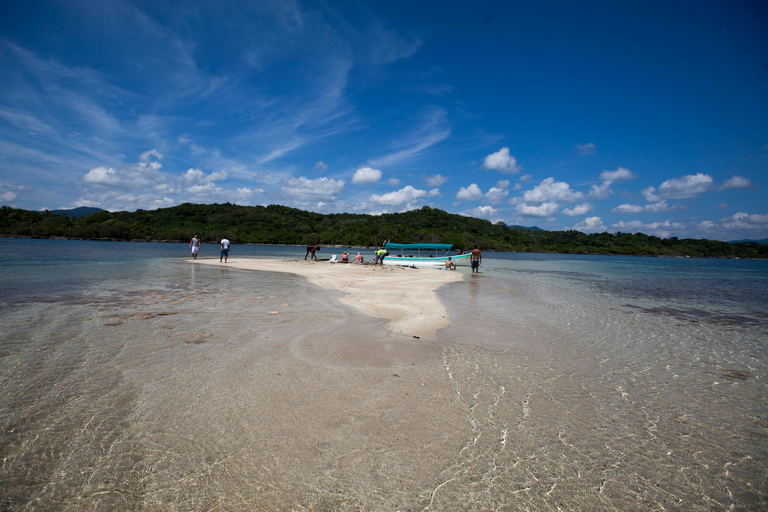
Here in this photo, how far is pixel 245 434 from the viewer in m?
3.57

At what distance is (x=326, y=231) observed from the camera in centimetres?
16462

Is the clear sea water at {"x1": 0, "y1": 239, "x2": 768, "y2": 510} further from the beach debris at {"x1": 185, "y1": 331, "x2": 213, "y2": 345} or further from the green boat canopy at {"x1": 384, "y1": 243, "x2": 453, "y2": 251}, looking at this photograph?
the green boat canopy at {"x1": 384, "y1": 243, "x2": 453, "y2": 251}

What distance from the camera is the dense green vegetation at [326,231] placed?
128500 mm

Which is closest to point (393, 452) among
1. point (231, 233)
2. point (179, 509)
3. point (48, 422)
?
point (179, 509)

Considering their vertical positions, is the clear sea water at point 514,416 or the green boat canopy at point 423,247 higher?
the green boat canopy at point 423,247

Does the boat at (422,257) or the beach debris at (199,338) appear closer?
the beach debris at (199,338)

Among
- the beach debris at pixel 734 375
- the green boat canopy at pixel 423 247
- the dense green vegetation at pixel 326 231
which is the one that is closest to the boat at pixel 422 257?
the green boat canopy at pixel 423 247

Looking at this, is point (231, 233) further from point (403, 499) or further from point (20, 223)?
point (403, 499)

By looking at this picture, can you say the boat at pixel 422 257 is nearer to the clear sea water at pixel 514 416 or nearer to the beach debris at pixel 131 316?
the clear sea water at pixel 514 416

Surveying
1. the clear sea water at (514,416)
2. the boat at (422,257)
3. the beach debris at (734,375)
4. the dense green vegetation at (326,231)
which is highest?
the dense green vegetation at (326,231)

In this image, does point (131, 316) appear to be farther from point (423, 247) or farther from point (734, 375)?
point (423, 247)

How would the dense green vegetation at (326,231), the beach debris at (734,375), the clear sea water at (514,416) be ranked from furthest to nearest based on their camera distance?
the dense green vegetation at (326,231)
the beach debris at (734,375)
the clear sea water at (514,416)

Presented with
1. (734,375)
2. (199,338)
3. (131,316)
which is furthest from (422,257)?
(199,338)

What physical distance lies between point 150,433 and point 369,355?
3.59 meters
